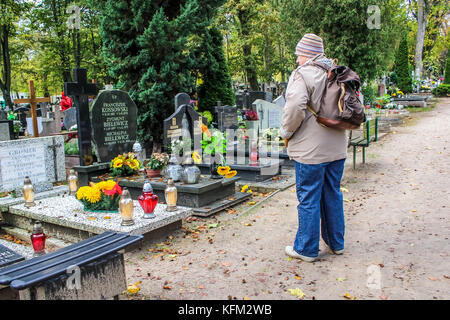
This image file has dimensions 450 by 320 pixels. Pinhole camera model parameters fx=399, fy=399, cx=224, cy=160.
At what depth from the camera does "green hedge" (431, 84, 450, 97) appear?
29.0 metres

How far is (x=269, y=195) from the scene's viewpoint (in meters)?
7.21

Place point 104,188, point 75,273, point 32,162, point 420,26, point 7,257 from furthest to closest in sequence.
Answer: point 420,26 < point 32,162 < point 104,188 < point 7,257 < point 75,273

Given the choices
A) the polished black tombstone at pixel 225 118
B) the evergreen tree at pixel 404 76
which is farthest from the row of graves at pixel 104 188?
the evergreen tree at pixel 404 76

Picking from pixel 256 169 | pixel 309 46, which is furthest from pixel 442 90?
pixel 309 46

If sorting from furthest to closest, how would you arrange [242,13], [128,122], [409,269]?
1. [242,13]
2. [128,122]
3. [409,269]

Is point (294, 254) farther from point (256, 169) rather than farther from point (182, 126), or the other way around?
point (182, 126)

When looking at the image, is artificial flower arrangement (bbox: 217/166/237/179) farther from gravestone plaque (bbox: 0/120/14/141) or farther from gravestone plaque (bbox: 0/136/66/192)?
gravestone plaque (bbox: 0/120/14/141)

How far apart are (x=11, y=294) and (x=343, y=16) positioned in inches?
532

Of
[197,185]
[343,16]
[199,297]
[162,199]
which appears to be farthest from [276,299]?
[343,16]

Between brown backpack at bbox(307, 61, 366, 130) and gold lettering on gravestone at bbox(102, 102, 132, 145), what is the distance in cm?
508

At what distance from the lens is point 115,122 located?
8062 mm

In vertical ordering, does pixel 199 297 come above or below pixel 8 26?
below

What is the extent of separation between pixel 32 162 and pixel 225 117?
562 centimetres

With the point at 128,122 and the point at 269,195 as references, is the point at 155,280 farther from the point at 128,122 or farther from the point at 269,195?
the point at 128,122
